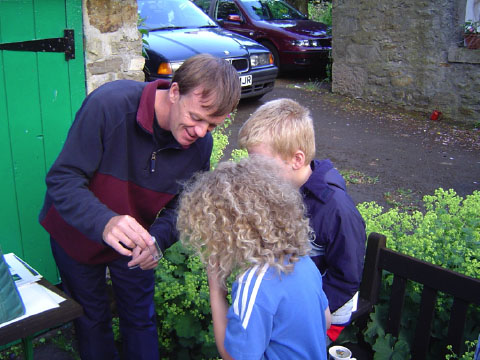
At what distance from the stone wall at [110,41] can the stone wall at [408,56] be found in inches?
225

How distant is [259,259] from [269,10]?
1015 cm

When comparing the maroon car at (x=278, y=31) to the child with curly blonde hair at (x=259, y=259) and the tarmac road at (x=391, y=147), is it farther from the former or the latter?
the child with curly blonde hair at (x=259, y=259)

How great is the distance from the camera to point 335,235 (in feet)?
6.33

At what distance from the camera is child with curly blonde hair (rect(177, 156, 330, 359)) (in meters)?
1.42

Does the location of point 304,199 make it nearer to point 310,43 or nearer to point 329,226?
point 329,226

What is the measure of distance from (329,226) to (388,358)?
73 cm

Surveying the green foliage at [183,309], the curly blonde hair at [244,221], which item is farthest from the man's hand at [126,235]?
the green foliage at [183,309]

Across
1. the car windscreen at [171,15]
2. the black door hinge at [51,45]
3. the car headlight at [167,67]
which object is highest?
the car windscreen at [171,15]

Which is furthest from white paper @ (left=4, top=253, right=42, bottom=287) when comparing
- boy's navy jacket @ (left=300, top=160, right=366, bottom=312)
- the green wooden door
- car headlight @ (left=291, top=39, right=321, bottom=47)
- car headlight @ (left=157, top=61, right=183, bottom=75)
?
car headlight @ (left=291, top=39, right=321, bottom=47)

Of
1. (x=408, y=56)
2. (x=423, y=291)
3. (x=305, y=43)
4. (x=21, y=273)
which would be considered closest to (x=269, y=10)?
(x=305, y=43)

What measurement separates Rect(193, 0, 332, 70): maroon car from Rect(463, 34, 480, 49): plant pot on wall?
3.41 meters

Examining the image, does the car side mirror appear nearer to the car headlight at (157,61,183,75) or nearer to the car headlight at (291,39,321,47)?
the car headlight at (291,39,321,47)

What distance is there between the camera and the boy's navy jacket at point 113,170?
1946 millimetres

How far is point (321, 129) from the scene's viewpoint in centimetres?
750
